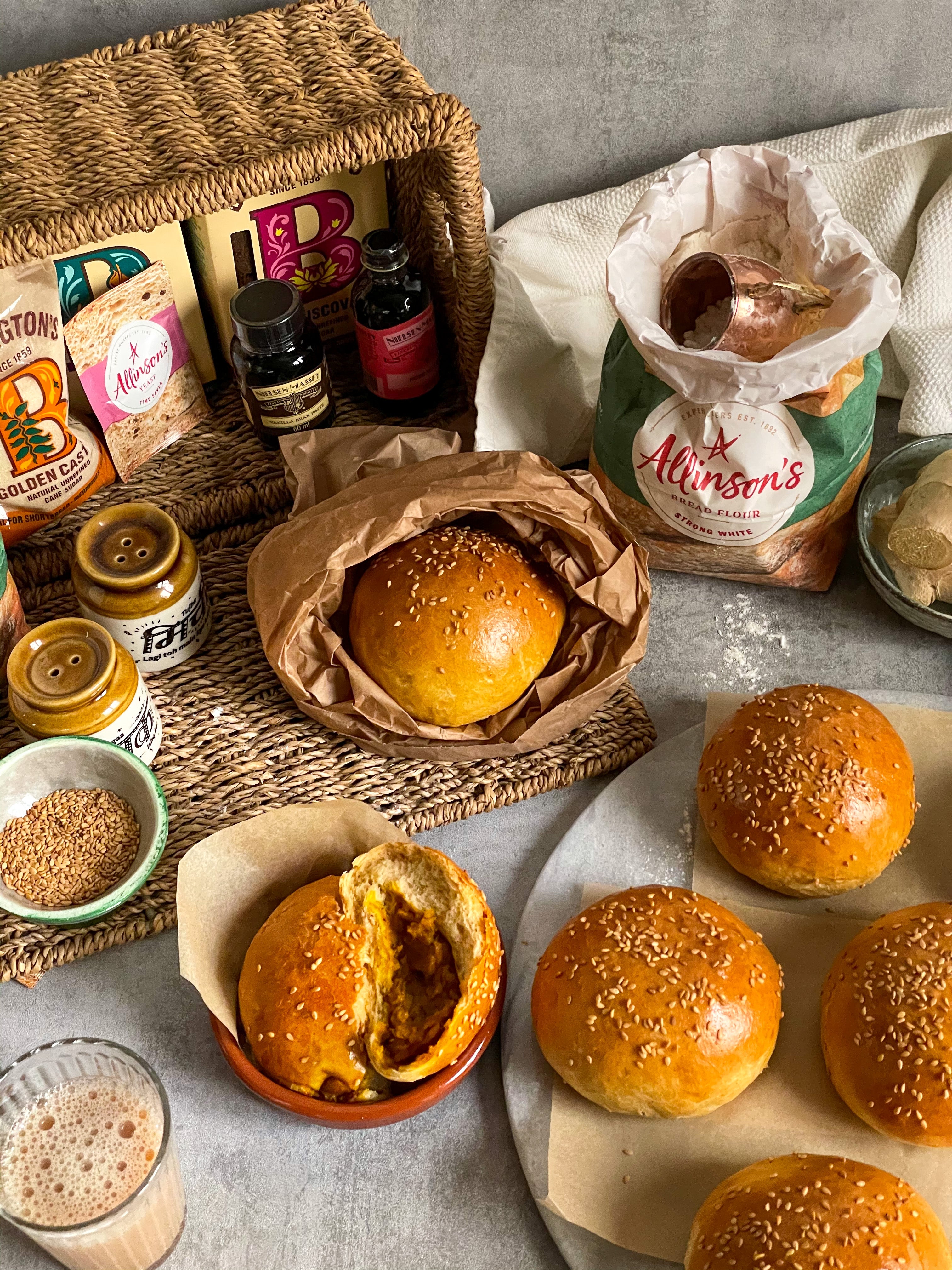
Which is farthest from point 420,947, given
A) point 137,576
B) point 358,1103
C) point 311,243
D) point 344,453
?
point 311,243

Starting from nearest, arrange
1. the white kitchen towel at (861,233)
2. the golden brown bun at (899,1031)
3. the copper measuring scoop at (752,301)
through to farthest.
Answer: the golden brown bun at (899,1031), the copper measuring scoop at (752,301), the white kitchen towel at (861,233)

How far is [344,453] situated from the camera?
1.47 meters

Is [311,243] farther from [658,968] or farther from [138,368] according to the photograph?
[658,968]

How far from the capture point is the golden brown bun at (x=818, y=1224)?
0.97 m

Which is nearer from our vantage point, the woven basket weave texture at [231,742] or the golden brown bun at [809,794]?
the golden brown bun at [809,794]

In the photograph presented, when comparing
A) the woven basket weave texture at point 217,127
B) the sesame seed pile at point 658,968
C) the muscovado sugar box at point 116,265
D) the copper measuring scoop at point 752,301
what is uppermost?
the woven basket weave texture at point 217,127

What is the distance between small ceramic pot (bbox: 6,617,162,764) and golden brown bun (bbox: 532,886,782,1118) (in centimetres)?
A: 57

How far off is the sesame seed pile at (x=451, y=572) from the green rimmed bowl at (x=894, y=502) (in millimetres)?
469

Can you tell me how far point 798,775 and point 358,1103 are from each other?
0.59 metres

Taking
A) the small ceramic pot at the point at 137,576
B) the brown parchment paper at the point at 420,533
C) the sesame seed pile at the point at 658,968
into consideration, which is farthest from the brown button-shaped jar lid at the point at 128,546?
the sesame seed pile at the point at 658,968

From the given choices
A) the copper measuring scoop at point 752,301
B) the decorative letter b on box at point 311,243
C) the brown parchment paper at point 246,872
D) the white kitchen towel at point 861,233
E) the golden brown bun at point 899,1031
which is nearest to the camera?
the golden brown bun at point 899,1031

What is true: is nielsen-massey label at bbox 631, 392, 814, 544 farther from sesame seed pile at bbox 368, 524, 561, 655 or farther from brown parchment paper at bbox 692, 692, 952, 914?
brown parchment paper at bbox 692, 692, 952, 914

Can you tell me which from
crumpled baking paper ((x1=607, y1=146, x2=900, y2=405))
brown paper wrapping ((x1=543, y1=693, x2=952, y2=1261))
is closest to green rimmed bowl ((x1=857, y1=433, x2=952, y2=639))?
crumpled baking paper ((x1=607, y1=146, x2=900, y2=405))

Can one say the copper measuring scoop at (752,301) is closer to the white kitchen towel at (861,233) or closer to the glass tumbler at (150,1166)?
the white kitchen towel at (861,233)
